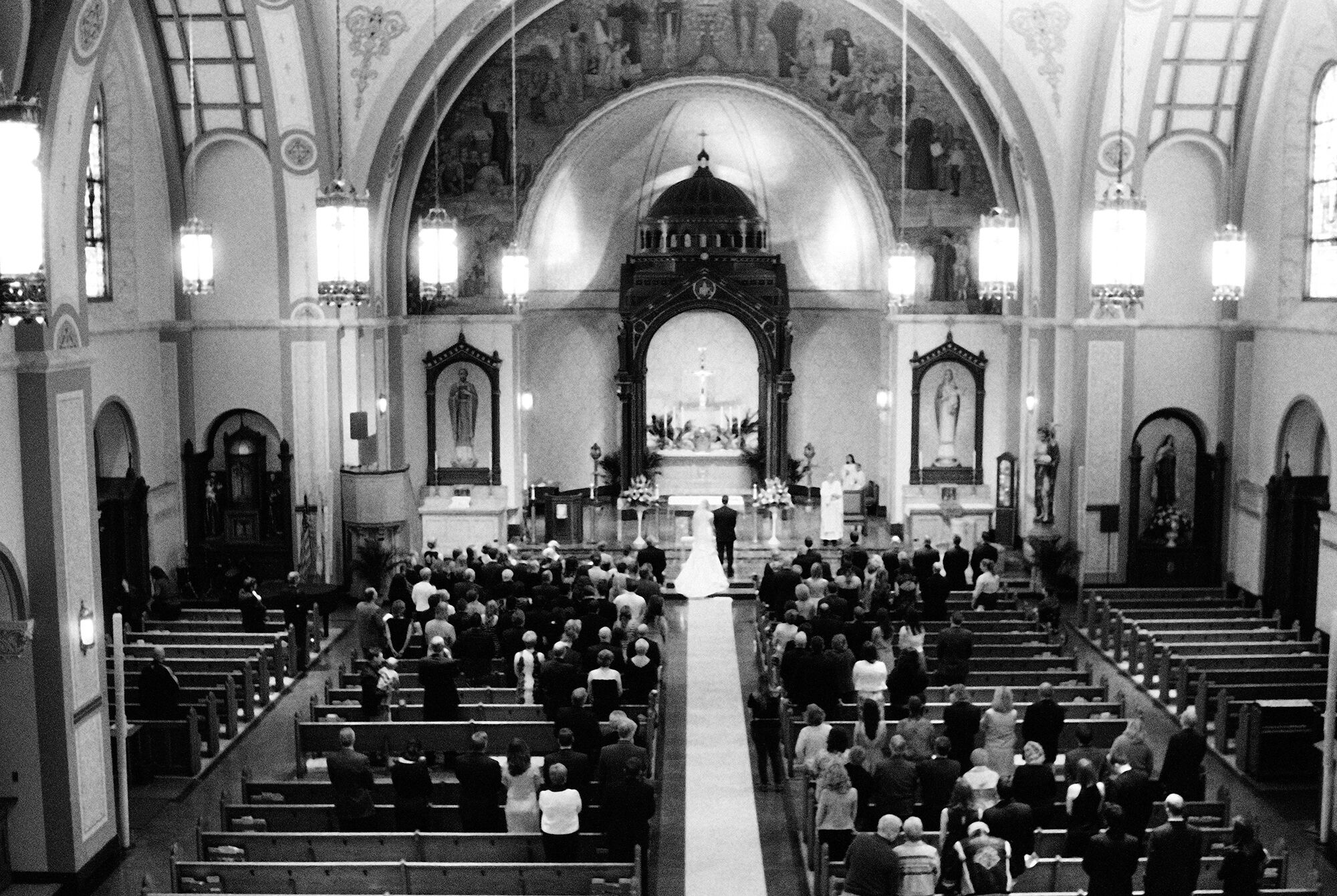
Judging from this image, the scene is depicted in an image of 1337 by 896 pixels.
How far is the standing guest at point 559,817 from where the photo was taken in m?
14.5

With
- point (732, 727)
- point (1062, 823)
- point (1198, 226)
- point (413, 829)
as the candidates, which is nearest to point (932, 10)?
point (1198, 226)

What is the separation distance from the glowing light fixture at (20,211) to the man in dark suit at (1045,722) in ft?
34.9

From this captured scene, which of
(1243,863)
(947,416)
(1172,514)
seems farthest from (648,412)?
(1243,863)

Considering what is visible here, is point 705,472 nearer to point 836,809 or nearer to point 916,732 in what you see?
point 916,732

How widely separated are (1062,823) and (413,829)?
649 cm

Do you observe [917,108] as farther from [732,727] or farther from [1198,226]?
[732,727]

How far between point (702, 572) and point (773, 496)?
5.80 meters

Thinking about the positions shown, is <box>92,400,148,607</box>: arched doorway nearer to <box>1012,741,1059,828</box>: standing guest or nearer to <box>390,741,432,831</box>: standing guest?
<box>390,741,432,831</box>: standing guest

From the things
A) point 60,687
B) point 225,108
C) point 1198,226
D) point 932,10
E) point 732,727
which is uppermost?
point 932,10

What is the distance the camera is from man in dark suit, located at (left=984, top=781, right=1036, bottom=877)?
1355 centimetres

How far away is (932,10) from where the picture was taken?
30.8 metres

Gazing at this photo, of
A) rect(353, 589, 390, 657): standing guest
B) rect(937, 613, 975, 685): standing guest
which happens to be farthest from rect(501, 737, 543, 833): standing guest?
rect(353, 589, 390, 657): standing guest

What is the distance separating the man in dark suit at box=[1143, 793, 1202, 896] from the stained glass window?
16059 mm

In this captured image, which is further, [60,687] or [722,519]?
[722,519]
